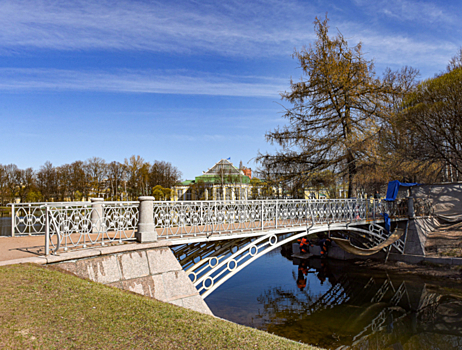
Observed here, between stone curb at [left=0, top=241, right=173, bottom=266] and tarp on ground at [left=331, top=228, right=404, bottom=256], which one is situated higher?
stone curb at [left=0, top=241, right=173, bottom=266]

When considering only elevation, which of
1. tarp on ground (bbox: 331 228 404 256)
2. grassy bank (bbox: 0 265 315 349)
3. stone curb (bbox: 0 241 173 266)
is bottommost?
tarp on ground (bbox: 331 228 404 256)

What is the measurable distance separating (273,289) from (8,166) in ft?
173

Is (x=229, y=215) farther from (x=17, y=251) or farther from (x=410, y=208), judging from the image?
(x=410, y=208)

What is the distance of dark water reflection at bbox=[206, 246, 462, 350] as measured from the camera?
9234 millimetres

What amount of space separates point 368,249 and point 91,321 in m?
13.1

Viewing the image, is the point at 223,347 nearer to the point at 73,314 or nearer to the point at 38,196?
the point at 73,314

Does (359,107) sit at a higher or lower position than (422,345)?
higher

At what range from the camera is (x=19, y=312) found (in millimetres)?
4266

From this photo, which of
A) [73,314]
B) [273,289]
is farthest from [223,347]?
[273,289]

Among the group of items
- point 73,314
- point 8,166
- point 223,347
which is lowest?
point 223,347

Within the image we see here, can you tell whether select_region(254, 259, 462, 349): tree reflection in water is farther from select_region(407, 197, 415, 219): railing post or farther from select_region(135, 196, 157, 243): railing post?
select_region(135, 196, 157, 243): railing post

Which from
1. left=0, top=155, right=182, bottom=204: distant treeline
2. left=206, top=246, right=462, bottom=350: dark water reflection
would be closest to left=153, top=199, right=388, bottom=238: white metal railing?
left=206, top=246, right=462, bottom=350: dark water reflection

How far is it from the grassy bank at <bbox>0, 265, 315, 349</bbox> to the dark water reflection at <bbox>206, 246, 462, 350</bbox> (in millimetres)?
5174

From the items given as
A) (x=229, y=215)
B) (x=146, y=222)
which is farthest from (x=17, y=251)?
(x=229, y=215)
